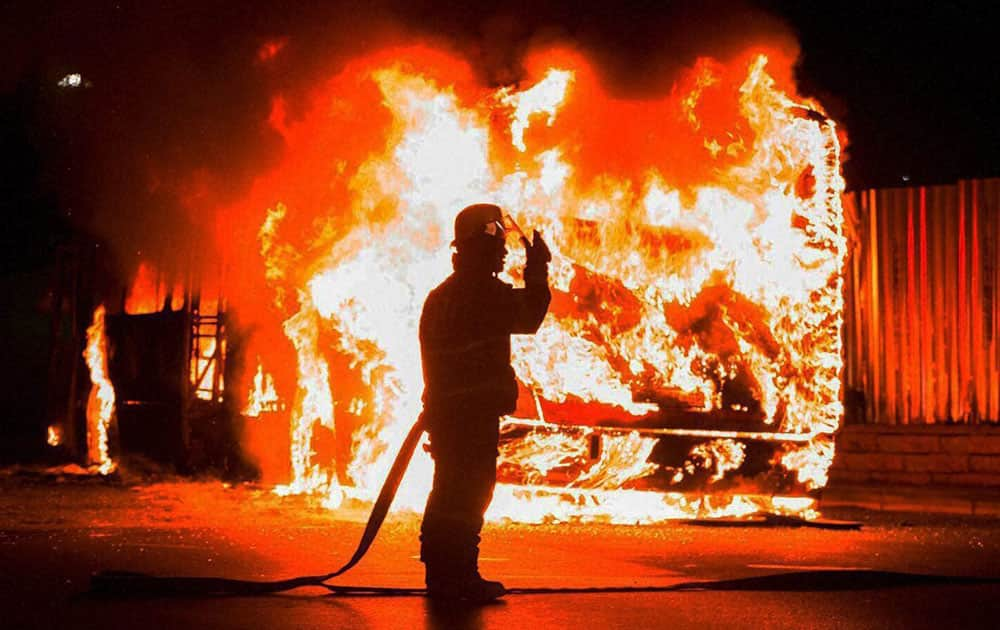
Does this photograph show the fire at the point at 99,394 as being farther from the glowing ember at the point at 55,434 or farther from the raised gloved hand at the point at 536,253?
the raised gloved hand at the point at 536,253

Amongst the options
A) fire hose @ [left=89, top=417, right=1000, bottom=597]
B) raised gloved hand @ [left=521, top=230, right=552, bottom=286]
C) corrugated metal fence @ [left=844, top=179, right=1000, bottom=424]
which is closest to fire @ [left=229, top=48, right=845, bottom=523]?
corrugated metal fence @ [left=844, top=179, right=1000, bottom=424]

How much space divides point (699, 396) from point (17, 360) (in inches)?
743

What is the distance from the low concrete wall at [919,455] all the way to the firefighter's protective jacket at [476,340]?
7893 mm

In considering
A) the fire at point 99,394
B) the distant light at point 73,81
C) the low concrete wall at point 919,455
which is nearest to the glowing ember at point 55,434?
the fire at point 99,394

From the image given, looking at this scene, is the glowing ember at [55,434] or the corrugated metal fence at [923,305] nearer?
the corrugated metal fence at [923,305]

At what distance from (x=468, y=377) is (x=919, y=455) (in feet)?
26.6

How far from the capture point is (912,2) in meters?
18.3

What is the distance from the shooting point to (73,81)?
18.3 metres

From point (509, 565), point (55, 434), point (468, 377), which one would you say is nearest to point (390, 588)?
point (468, 377)

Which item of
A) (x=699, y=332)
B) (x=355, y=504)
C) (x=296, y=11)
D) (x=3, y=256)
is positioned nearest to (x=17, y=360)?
(x=3, y=256)

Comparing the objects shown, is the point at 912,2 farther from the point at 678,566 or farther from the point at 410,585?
the point at 410,585

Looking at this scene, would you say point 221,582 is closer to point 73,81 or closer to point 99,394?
point 99,394

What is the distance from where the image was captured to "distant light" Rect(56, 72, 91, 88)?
59.0 feet

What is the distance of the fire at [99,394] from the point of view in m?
18.8
